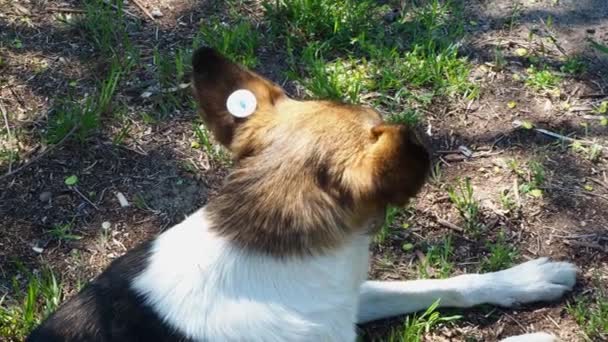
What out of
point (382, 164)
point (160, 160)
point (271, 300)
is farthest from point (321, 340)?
point (160, 160)

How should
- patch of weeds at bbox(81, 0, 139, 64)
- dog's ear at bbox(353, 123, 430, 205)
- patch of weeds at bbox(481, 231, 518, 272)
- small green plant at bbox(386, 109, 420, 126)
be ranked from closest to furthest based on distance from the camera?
dog's ear at bbox(353, 123, 430, 205), patch of weeds at bbox(481, 231, 518, 272), small green plant at bbox(386, 109, 420, 126), patch of weeds at bbox(81, 0, 139, 64)

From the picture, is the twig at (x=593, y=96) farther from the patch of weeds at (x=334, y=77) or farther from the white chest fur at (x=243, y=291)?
the white chest fur at (x=243, y=291)

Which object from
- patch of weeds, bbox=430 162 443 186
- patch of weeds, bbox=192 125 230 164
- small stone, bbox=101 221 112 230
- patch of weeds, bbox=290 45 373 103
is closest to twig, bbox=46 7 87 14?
patch of weeds, bbox=192 125 230 164

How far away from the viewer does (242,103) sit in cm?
310

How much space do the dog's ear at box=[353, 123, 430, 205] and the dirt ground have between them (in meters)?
1.40

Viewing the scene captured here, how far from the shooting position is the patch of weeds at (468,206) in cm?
431

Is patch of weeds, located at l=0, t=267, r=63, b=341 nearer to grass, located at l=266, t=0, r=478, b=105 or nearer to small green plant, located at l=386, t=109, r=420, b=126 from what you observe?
grass, located at l=266, t=0, r=478, b=105

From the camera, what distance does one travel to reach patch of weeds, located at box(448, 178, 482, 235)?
431 cm

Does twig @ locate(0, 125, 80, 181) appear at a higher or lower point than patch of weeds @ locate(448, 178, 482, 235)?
lower

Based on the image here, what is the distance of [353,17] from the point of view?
5.30 meters

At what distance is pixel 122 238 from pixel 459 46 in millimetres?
2489

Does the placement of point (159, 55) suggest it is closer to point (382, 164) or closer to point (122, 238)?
point (122, 238)

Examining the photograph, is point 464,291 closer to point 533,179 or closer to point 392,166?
point 533,179

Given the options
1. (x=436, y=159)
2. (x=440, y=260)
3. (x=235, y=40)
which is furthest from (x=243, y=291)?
(x=235, y=40)
